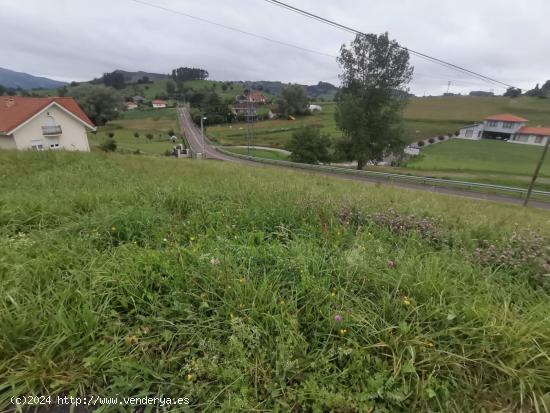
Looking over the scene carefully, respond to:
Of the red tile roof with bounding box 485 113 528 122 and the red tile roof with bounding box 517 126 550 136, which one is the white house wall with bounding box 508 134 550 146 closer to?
the red tile roof with bounding box 517 126 550 136

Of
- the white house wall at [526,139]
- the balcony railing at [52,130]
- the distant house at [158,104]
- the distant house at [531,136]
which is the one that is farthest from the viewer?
the distant house at [158,104]

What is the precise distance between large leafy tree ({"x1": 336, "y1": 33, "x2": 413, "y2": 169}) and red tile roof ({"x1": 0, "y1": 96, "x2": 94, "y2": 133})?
28076 mm

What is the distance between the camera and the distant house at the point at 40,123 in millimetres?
22359

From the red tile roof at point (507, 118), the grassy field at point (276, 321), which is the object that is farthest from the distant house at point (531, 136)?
the grassy field at point (276, 321)

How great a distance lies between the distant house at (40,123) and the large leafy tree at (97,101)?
46866 mm

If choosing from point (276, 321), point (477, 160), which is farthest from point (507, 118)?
point (276, 321)

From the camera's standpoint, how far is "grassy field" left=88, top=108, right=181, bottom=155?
167ft

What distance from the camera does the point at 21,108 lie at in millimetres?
23516

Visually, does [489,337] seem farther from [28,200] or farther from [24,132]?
[24,132]

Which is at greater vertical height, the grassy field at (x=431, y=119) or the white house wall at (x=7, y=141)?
the grassy field at (x=431, y=119)

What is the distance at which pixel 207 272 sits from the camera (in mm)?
2154

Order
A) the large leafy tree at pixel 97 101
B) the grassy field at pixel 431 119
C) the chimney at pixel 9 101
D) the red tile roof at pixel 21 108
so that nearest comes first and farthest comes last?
the red tile roof at pixel 21 108 → the chimney at pixel 9 101 → the large leafy tree at pixel 97 101 → the grassy field at pixel 431 119

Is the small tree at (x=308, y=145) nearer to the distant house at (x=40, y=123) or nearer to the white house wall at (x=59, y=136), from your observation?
the distant house at (x=40, y=123)

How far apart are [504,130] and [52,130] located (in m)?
101
